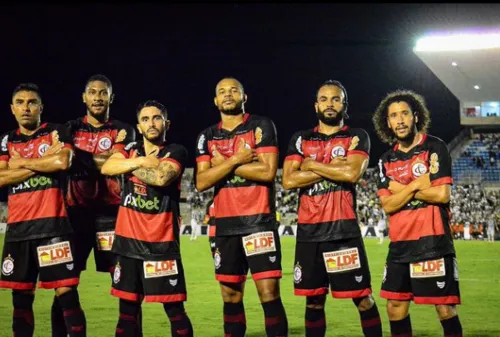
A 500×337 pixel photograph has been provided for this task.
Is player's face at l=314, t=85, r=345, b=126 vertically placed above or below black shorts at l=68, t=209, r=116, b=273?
above

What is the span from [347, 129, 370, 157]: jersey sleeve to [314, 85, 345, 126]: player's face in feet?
0.74

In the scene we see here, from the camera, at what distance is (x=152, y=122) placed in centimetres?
648

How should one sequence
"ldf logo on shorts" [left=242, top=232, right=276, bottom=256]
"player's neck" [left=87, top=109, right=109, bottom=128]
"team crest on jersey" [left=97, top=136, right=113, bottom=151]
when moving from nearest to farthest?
"ldf logo on shorts" [left=242, top=232, right=276, bottom=256] < "team crest on jersey" [left=97, top=136, right=113, bottom=151] < "player's neck" [left=87, top=109, right=109, bottom=128]

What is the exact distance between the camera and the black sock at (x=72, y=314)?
644cm

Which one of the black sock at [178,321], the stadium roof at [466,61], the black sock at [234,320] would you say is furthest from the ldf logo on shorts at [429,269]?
the stadium roof at [466,61]

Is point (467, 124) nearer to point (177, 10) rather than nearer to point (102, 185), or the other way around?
point (177, 10)

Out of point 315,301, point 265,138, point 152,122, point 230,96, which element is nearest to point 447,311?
point 315,301

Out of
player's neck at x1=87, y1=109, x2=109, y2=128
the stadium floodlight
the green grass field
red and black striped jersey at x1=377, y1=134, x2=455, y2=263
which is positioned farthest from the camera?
the stadium floodlight

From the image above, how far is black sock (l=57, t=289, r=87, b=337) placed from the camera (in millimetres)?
6441

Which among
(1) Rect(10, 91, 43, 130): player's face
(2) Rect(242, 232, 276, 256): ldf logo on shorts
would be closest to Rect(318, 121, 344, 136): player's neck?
(2) Rect(242, 232, 276, 256): ldf logo on shorts

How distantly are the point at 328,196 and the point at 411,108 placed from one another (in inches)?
41.7

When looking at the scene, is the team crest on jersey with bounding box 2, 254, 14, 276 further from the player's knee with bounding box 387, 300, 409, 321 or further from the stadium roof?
the stadium roof

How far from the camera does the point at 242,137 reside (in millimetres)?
A: 6629

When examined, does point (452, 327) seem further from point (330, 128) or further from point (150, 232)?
point (150, 232)
